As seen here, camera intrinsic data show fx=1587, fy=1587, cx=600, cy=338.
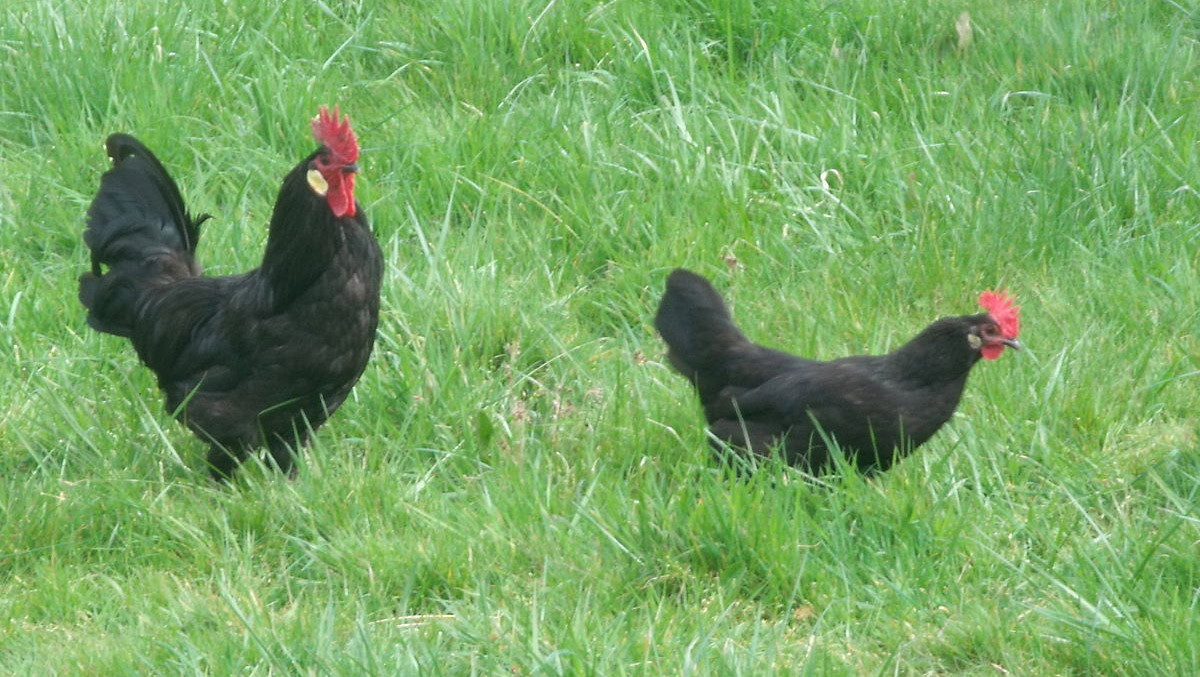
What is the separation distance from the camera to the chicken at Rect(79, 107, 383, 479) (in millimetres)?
4320

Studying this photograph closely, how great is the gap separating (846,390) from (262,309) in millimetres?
1640

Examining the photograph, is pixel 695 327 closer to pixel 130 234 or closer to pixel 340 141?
pixel 340 141

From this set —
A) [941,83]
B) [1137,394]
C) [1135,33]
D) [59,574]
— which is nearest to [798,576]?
[1137,394]

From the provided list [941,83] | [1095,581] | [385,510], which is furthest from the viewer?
[941,83]

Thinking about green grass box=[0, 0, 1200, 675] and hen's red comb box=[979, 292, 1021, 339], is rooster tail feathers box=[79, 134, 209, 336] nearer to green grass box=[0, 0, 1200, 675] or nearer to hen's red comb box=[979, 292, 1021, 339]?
green grass box=[0, 0, 1200, 675]

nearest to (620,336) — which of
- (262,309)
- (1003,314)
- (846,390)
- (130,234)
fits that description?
(846,390)

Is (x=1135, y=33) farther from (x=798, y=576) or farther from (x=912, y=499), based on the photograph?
(x=798, y=576)

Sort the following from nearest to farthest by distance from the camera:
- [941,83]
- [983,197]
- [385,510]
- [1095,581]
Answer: [1095,581] < [385,510] < [983,197] < [941,83]

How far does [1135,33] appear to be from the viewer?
20.3 ft

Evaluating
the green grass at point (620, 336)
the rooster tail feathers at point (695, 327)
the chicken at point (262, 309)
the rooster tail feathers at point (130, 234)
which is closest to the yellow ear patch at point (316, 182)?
the chicken at point (262, 309)

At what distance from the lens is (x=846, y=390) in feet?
13.8

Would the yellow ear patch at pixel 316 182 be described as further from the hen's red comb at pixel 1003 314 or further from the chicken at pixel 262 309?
the hen's red comb at pixel 1003 314

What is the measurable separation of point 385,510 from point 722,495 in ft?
3.02

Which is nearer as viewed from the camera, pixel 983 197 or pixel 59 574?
pixel 59 574
